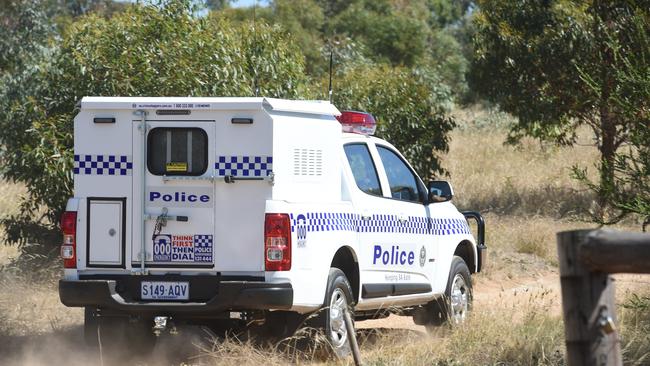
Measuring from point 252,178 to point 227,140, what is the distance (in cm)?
36

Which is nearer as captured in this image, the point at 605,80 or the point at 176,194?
the point at 176,194

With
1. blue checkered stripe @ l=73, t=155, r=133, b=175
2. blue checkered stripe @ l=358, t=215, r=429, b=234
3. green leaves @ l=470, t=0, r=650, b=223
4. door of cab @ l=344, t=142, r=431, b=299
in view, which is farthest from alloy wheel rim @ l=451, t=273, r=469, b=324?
green leaves @ l=470, t=0, r=650, b=223

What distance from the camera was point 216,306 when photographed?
26.4 ft

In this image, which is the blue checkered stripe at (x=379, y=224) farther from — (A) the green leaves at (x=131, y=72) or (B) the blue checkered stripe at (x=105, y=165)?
(A) the green leaves at (x=131, y=72)

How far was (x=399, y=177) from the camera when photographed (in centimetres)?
1009

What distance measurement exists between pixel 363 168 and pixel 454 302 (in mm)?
1969

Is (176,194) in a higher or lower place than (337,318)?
higher

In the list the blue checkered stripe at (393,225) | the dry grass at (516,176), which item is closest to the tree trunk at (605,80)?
the dry grass at (516,176)

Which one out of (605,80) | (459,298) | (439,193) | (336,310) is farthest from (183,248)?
(605,80)

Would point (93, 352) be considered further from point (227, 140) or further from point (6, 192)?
point (6, 192)

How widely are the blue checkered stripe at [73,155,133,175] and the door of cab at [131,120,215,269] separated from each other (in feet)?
0.26

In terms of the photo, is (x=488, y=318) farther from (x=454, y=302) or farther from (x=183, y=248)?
(x=183, y=248)

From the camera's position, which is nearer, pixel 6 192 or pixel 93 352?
pixel 93 352

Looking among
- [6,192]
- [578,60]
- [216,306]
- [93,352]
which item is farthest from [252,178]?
[6,192]
